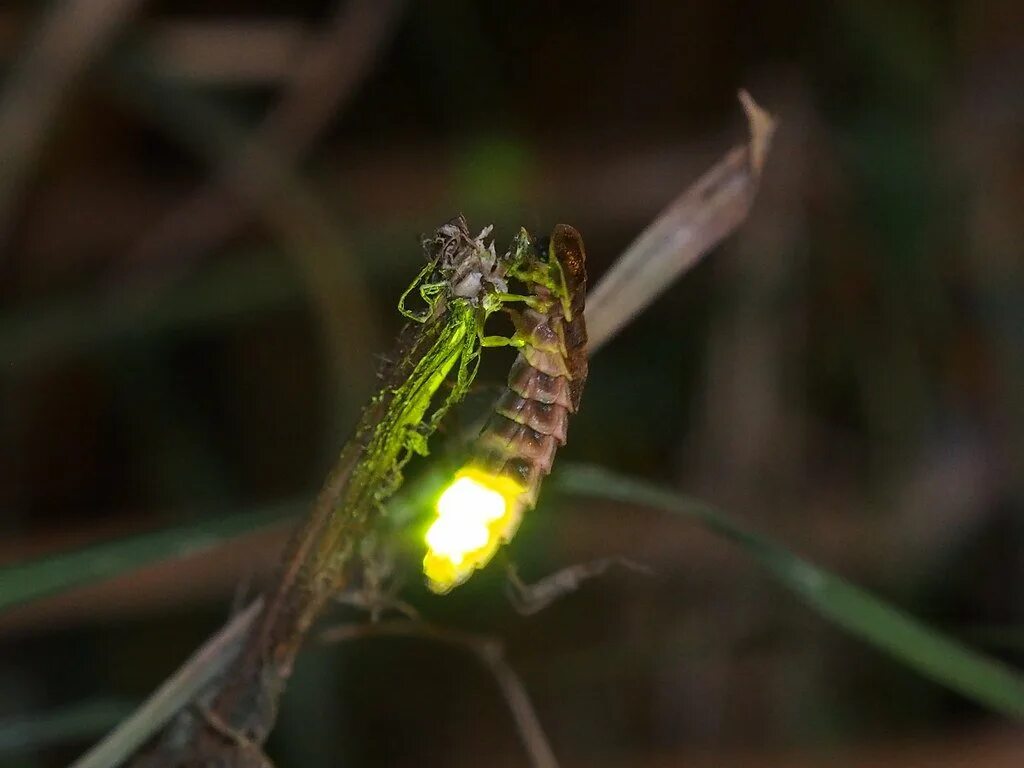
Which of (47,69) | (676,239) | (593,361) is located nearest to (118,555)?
(676,239)

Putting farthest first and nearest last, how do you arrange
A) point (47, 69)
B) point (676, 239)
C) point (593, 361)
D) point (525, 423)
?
point (593, 361), point (47, 69), point (676, 239), point (525, 423)

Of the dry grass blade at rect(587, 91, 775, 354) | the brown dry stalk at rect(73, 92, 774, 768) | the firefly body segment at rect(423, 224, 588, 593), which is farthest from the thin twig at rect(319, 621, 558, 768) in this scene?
the dry grass blade at rect(587, 91, 775, 354)

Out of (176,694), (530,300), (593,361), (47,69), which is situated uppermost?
(593,361)

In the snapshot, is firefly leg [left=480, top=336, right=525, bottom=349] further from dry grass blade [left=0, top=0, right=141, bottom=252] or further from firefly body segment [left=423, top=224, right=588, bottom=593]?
dry grass blade [left=0, top=0, right=141, bottom=252]

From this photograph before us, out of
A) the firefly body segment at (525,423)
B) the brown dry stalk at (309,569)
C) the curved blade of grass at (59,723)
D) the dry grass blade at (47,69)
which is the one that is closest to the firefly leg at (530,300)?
the firefly body segment at (525,423)

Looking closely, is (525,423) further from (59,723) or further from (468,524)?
(59,723)

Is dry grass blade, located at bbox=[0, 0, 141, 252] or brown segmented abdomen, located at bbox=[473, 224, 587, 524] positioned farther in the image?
dry grass blade, located at bbox=[0, 0, 141, 252]

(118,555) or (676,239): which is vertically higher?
(676,239)
